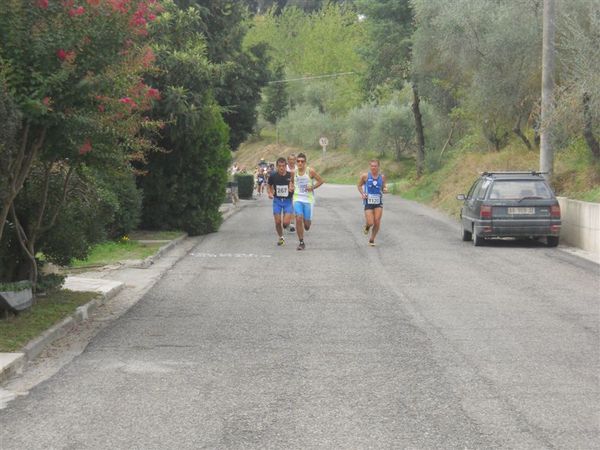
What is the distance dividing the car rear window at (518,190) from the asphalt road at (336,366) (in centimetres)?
420

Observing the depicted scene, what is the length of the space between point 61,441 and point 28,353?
2655 mm

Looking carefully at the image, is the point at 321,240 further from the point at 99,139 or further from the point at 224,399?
the point at 224,399

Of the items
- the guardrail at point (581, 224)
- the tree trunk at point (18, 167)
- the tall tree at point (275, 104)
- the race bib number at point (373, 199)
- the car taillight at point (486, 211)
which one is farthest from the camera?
the tall tree at point (275, 104)

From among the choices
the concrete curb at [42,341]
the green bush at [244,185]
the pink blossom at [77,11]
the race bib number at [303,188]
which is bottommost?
the green bush at [244,185]

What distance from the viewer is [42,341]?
8898 millimetres

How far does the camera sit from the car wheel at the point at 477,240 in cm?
1978

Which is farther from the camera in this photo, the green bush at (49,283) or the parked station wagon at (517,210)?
the parked station wagon at (517,210)

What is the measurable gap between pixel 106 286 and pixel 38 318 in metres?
3.10

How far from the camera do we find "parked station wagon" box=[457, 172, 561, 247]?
19266mm

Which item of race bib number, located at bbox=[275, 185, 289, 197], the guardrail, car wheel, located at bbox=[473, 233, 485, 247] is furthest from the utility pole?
race bib number, located at bbox=[275, 185, 289, 197]

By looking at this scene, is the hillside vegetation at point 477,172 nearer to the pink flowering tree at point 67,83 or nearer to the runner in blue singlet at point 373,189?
the runner in blue singlet at point 373,189

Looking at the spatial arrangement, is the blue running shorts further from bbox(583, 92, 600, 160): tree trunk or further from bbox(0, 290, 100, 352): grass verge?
bbox(0, 290, 100, 352): grass verge

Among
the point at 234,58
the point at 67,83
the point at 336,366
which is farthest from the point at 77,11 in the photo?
the point at 234,58

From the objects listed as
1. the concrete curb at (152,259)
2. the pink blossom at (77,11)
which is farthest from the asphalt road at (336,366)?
the pink blossom at (77,11)
